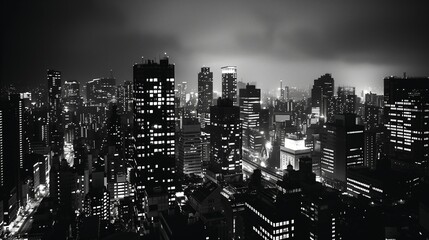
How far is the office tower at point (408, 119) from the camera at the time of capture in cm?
2784

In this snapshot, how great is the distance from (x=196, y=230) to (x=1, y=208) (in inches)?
518

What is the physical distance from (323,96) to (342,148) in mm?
19886

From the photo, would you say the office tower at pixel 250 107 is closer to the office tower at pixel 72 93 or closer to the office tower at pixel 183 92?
the office tower at pixel 183 92

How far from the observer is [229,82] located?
49.9 meters

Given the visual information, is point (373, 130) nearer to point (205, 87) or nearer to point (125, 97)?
point (205, 87)

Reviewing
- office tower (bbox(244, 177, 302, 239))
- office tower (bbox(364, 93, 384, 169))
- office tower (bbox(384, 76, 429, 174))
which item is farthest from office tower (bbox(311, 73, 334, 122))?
office tower (bbox(244, 177, 302, 239))

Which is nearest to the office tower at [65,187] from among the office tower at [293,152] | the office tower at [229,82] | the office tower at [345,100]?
the office tower at [293,152]

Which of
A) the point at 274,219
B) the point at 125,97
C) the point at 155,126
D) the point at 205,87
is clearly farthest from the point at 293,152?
the point at 205,87

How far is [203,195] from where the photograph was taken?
60.0ft

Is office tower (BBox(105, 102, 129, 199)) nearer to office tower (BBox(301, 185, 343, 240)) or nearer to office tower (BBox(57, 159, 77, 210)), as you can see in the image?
office tower (BBox(57, 159, 77, 210))

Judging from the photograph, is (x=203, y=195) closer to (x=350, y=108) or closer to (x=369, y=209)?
(x=369, y=209)

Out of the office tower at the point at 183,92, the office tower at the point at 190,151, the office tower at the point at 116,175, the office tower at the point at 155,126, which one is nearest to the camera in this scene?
the office tower at the point at 155,126

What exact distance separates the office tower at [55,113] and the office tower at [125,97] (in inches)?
261

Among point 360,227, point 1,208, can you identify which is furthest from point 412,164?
point 1,208
